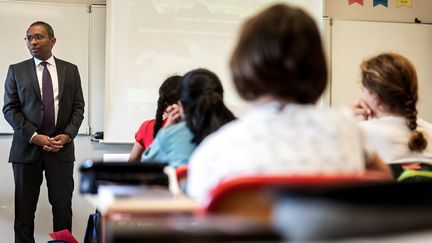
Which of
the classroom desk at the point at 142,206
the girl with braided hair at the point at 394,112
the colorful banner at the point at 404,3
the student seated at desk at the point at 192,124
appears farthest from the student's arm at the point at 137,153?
the colorful banner at the point at 404,3

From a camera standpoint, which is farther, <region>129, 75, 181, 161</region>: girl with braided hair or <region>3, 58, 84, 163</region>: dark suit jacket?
<region>3, 58, 84, 163</region>: dark suit jacket

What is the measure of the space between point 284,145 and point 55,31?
11.0 ft

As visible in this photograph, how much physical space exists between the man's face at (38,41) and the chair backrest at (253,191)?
290 cm

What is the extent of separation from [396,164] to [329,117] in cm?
63

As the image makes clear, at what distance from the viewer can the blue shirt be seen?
1976mm

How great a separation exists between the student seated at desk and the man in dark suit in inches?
63.8

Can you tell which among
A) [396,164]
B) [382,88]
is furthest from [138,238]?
[382,88]

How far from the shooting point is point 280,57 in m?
1.08

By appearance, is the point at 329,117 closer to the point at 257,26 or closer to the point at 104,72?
the point at 257,26

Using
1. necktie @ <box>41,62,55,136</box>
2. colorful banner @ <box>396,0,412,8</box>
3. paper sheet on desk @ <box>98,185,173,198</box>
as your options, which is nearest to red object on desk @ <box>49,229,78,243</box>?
necktie @ <box>41,62,55,136</box>

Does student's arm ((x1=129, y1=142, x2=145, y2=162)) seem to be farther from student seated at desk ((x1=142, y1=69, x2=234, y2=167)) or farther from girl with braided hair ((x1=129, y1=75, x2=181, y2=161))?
student seated at desk ((x1=142, y1=69, x2=234, y2=167))

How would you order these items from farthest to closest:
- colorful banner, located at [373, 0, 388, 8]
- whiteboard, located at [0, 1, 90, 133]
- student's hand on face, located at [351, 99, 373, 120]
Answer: colorful banner, located at [373, 0, 388, 8] → whiteboard, located at [0, 1, 90, 133] → student's hand on face, located at [351, 99, 373, 120]

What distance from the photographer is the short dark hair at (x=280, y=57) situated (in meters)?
1.09

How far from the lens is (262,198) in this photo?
956 mm
